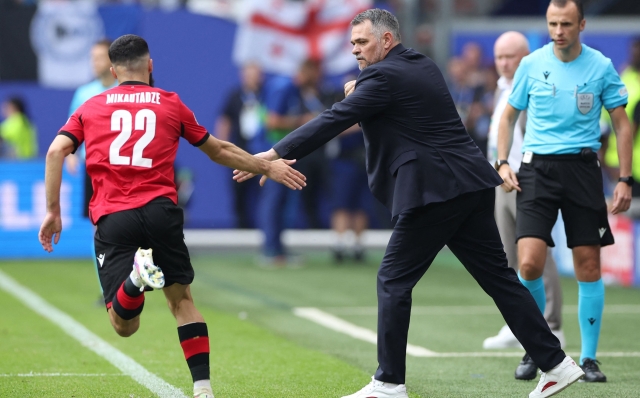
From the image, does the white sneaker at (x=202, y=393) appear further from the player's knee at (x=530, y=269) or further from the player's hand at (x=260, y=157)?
the player's knee at (x=530, y=269)

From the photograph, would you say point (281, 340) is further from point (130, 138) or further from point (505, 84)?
point (130, 138)

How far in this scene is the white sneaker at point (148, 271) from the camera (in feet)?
18.2

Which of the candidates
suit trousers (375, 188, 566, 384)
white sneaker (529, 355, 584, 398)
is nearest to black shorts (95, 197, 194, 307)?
suit trousers (375, 188, 566, 384)

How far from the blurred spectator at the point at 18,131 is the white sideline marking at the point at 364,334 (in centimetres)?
840

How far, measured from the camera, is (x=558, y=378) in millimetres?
6039

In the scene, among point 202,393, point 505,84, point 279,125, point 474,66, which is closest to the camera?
point 202,393

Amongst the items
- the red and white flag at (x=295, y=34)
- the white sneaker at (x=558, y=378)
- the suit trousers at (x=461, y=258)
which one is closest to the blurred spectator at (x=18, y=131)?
the red and white flag at (x=295, y=34)

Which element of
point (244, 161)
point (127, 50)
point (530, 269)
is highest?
point (127, 50)

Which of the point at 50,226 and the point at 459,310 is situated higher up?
the point at 50,226

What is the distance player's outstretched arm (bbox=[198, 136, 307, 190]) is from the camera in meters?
5.95

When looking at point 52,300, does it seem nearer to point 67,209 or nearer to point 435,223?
point 67,209

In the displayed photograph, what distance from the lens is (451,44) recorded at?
19.2 metres

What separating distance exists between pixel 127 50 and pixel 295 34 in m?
12.5

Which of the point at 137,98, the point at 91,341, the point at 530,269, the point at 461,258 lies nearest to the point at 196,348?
the point at 137,98
